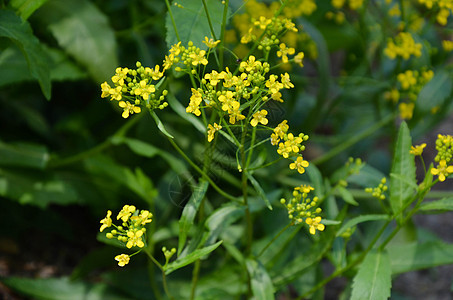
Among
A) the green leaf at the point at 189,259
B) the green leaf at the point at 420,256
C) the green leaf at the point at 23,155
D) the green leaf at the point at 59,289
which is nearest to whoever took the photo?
the green leaf at the point at 189,259

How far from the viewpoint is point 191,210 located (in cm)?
141

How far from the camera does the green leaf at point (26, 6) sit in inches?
59.6

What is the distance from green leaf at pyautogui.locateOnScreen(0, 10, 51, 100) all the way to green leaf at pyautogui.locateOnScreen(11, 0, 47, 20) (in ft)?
0.16

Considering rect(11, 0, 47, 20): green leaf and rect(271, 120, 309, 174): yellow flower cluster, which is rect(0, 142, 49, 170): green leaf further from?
rect(271, 120, 309, 174): yellow flower cluster

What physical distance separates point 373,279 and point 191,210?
0.56m

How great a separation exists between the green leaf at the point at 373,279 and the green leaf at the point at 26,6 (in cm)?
123

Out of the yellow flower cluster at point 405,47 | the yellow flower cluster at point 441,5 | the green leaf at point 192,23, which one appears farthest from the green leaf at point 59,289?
the yellow flower cluster at point 441,5

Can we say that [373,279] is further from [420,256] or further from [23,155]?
[23,155]

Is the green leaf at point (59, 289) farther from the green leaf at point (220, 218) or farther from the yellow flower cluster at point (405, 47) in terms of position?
the yellow flower cluster at point (405, 47)

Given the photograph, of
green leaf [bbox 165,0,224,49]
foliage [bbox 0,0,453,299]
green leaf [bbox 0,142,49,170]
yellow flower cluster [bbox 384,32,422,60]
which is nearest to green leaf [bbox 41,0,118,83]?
foliage [bbox 0,0,453,299]

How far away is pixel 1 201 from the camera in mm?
2285

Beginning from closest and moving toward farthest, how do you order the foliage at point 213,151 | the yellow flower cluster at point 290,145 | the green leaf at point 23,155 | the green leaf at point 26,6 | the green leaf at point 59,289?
the yellow flower cluster at point 290,145 → the foliage at point 213,151 → the green leaf at point 26,6 → the green leaf at point 59,289 → the green leaf at point 23,155

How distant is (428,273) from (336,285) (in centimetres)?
57

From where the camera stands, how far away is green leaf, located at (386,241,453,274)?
5.61ft
